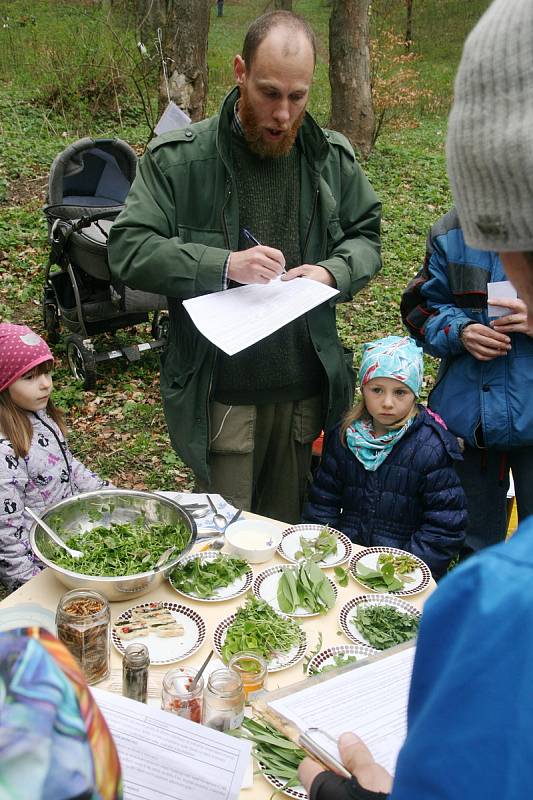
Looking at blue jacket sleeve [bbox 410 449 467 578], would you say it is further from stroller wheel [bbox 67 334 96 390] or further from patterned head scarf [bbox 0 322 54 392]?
stroller wheel [bbox 67 334 96 390]

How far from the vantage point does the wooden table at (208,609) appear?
6.17 ft

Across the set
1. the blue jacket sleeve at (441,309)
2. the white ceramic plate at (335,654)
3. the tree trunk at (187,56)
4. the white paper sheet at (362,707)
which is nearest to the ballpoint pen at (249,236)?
the blue jacket sleeve at (441,309)

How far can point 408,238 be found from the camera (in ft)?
28.8

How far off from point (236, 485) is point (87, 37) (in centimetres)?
1274

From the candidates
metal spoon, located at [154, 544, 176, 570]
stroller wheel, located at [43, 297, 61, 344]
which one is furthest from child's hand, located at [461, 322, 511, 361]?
stroller wheel, located at [43, 297, 61, 344]

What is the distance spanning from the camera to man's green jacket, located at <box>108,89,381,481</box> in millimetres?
2607

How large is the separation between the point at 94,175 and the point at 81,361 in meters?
1.74

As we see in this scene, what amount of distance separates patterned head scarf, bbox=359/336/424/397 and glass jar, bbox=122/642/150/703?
1.50 metres

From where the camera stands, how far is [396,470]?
283 centimetres

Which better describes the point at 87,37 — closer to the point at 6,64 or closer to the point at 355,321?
the point at 6,64

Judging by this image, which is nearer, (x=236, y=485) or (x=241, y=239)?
(x=241, y=239)

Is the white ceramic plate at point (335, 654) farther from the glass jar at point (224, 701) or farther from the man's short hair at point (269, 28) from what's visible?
the man's short hair at point (269, 28)

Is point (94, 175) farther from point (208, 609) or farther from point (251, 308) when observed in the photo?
point (208, 609)

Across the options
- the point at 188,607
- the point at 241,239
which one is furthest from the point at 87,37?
the point at 188,607
